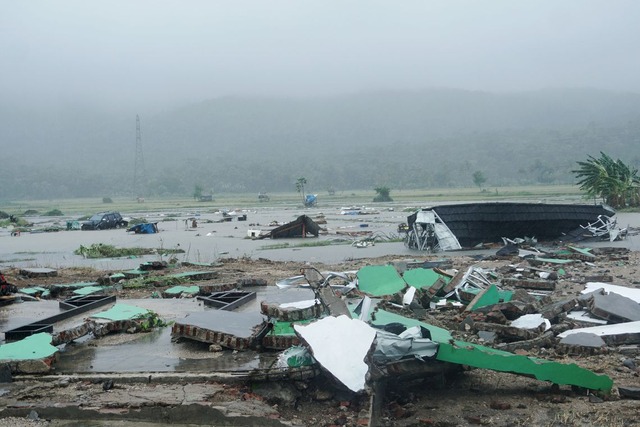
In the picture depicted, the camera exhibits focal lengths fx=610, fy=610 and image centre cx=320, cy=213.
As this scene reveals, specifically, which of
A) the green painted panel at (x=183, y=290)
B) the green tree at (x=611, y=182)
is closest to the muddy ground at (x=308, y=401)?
the green painted panel at (x=183, y=290)

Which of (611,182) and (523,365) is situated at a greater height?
(611,182)

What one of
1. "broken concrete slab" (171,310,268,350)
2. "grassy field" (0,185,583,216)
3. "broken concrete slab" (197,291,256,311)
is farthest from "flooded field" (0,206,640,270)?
"grassy field" (0,185,583,216)

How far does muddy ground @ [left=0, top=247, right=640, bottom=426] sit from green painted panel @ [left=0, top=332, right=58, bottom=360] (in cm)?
38

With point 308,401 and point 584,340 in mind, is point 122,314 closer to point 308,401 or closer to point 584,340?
point 308,401

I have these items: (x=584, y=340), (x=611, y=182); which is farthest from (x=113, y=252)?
(x=611, y=182)

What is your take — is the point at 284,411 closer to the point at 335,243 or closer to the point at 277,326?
the point at 277,326

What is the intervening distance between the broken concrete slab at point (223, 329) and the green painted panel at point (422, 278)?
146 inches

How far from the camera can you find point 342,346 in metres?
5.76

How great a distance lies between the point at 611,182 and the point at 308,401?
34.7 metres

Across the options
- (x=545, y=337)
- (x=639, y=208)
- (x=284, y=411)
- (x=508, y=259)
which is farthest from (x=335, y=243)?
(x=639, y=208)

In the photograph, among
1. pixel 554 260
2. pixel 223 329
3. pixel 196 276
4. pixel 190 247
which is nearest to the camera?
pixel 223 329

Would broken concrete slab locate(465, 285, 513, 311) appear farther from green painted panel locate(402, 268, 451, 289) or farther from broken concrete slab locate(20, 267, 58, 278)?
broken concrete slab locate(20, 267, 58, 278)

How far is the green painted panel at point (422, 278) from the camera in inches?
423

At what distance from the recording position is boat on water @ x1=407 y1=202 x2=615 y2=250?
2119 centimetres
